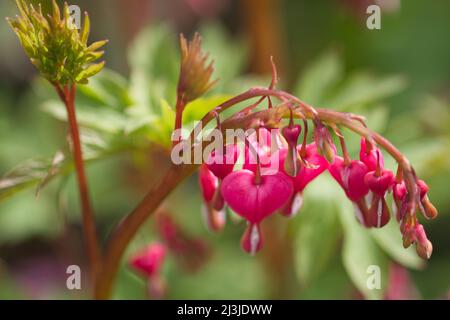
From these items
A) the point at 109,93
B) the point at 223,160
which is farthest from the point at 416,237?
the point at 109,93

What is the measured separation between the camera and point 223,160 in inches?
45.9

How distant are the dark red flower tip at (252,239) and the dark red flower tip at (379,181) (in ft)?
0.63

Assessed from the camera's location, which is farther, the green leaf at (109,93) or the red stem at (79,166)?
the green leaf at (109,93)

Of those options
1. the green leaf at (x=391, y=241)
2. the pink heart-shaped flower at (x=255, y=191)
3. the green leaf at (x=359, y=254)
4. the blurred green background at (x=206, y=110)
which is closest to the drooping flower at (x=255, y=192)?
the pink heart-shaped flower at (x=255, y=191)

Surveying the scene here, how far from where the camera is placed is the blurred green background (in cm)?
164

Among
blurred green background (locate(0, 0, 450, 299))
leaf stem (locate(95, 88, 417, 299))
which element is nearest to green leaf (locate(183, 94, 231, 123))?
blurred green background (locate(0, 0, 450, 299))

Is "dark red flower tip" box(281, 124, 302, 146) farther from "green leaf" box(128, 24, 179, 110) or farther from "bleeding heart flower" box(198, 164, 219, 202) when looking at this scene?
"green leaf" box(128, 24, 179, 110)

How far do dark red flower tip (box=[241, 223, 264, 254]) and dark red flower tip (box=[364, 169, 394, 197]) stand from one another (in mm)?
193

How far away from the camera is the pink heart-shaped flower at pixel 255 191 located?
3.80 ft

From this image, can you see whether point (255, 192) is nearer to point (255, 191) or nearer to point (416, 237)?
point (255, 191)

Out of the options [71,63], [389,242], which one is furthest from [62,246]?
[71,63]

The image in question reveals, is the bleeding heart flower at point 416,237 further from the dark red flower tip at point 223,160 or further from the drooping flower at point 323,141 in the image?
the dark red flower tip at point 223,160

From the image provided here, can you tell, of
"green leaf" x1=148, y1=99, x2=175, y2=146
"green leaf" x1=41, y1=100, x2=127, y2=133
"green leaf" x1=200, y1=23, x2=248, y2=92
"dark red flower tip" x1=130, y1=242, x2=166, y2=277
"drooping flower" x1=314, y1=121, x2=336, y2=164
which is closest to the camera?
"drooping flower" x1=314, y1=121, x2=336, y2=164
